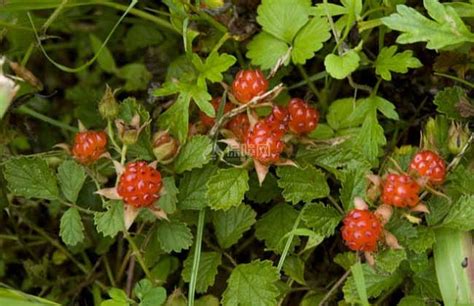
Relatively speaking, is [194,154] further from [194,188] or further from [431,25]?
[431,25]

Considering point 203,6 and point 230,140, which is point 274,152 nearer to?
point 230,140

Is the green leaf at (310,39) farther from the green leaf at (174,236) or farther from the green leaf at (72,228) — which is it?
the green leaf at (72,228)

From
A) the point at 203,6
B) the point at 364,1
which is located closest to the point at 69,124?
the point at 203,6

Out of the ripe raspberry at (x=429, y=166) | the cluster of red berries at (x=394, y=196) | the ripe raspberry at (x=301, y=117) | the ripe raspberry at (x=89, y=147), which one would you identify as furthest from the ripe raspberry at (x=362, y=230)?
the ripe raspberry at (x=89, y=147)

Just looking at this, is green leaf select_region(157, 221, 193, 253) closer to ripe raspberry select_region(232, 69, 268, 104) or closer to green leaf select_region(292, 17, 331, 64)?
ripe raspberry select_region(232, 69, 268, 104)

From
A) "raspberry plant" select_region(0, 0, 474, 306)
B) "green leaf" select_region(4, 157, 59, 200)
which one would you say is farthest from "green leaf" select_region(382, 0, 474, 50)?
"green leaf" select_region(4, 157, 59, 200)

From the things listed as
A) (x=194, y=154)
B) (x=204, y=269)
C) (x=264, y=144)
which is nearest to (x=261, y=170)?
(x=264, y=144)
